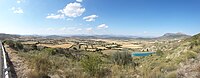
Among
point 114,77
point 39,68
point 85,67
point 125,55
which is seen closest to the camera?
point 114,77

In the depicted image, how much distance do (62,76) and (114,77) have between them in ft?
8.62

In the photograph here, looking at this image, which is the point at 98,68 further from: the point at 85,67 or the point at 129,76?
the point at 129,76

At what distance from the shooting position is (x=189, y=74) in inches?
420

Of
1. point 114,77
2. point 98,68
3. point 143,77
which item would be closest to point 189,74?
point 143,77

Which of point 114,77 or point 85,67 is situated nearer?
point 114,77

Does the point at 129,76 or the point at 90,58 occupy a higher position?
the point at 90,58

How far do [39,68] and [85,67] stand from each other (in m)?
2.45

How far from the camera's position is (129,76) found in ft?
36.3

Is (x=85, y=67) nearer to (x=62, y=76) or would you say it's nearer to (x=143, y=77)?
(x=62, y=76)

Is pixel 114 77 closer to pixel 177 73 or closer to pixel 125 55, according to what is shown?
pixel 177 73

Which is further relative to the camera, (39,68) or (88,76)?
(39,68)

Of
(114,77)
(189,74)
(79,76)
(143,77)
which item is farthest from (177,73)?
(79,76)

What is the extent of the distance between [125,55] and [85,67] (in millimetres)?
20080

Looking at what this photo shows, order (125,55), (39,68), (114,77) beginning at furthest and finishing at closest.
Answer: (125,55) → (39,68) → (114,77)
